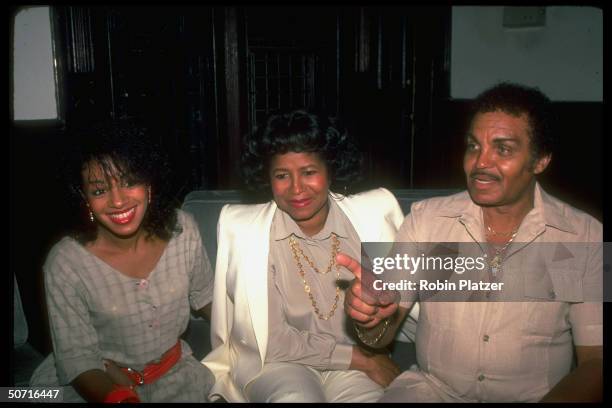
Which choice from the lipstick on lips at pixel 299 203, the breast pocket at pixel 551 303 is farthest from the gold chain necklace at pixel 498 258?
the lipstick on lips at pixel 299 203

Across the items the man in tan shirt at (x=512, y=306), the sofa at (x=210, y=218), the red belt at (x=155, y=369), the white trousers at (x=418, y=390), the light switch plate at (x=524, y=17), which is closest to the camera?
Result: the man in tan shirt at (x=512, y=306)

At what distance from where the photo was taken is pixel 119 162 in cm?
164

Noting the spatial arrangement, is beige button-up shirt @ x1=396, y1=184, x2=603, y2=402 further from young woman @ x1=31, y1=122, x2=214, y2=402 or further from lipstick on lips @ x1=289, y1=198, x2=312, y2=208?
young woman @ x1=31, y1=122, x2=214, y2=402

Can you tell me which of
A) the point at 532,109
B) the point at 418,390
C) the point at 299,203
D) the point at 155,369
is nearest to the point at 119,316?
the point at 155,369

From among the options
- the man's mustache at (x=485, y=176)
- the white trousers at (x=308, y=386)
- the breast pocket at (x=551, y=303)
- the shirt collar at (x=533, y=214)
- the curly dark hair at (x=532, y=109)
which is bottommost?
the white trousers at (x=308, y=386)

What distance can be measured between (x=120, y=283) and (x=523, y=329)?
4.25 feet

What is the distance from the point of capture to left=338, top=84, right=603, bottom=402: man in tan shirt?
1433 mm

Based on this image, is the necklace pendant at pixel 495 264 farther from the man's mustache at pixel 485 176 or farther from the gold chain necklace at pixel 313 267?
the gold chain necklace at pixel 313 267

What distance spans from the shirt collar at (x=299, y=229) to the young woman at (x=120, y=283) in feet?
1.14

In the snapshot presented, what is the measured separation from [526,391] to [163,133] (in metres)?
3.02

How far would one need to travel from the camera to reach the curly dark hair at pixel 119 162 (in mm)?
1636

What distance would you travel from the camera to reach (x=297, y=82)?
4.12 metres

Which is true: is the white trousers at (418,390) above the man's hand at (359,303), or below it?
below

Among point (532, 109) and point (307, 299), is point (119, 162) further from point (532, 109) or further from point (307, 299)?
point (532, 109)
